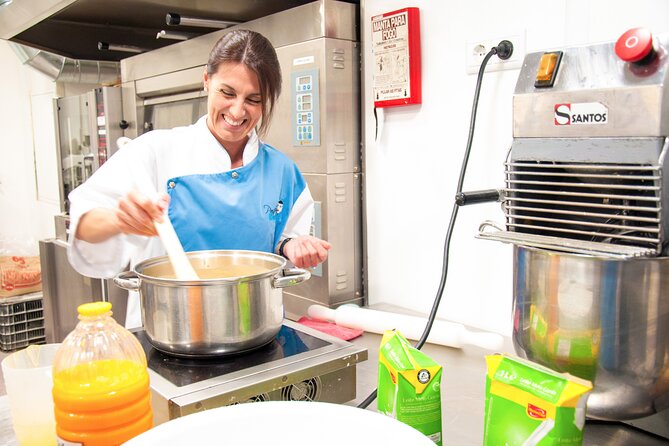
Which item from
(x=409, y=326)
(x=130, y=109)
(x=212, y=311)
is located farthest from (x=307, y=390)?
(x=130, y=109)

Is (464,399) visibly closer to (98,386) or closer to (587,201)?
(587,201)

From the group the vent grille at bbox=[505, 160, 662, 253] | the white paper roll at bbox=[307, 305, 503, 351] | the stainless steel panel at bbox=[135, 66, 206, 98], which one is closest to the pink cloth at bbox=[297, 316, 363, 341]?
the white paper roll at bbox=[307, 305, 503, 351]

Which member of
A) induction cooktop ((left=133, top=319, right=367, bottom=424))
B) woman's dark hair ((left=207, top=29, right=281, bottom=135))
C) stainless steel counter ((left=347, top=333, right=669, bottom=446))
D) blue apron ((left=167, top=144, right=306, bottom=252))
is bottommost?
stainless steel counter ((left=347, top=333, right=669, bottom=446))

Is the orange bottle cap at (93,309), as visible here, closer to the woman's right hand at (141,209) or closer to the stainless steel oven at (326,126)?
the woman's right hand at (141,209)

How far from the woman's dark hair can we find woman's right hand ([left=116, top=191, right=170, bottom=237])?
53 centimetres

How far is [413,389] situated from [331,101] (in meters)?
1.26

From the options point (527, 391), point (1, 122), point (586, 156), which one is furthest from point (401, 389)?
point (1, 122)

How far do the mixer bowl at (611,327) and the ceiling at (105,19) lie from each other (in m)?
1.42

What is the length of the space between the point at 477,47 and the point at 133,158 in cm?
93

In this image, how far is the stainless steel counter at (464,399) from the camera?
2.80 ft

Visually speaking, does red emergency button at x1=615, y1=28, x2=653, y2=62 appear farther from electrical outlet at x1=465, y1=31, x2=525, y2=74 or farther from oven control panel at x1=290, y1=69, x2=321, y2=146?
oven control panel at x1=290, y1=69, x2=321, y2=146

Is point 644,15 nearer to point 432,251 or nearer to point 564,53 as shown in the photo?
point 564,53

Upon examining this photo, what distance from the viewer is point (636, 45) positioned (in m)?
0.68

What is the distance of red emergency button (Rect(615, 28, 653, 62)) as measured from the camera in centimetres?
67
